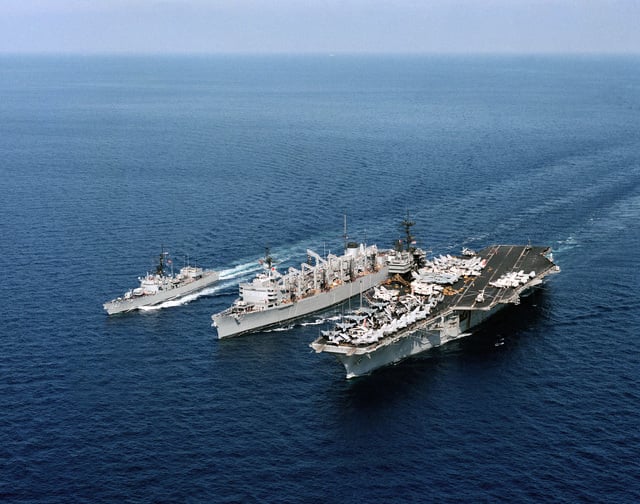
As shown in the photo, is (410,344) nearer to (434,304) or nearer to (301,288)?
(434,304)

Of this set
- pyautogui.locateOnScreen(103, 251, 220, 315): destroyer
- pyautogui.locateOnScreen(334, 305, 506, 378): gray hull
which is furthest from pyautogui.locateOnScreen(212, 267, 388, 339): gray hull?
pyautogui.locateOnScreen(334, 305, 506, 378): gray hull

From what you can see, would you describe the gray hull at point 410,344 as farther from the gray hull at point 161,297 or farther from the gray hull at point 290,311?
the gray hull at point 161,297

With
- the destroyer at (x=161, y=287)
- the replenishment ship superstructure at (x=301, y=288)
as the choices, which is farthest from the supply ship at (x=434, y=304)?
the destroyer at (x=161, y=287)

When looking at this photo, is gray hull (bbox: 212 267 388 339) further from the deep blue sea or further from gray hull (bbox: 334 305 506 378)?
gray hull (bbox: 334 305 506 378)

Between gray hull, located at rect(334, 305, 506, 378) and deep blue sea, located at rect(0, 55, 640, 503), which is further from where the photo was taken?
gray hull, located at rect(334, 305, 506, 378)

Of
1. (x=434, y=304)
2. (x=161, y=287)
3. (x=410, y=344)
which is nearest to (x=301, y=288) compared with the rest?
(x=434, y=304)

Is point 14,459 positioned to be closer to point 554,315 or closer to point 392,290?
point 392,290
